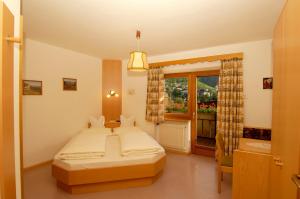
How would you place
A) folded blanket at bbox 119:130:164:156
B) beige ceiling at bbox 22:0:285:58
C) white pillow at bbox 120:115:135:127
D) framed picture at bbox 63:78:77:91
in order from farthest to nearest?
white pillow at bbox 120:115:135:127, framed picture at bbox 63:78:77:91, folded blanket at bbox 119:130:164:156, beige ceiling at bbox 22:0:285:58

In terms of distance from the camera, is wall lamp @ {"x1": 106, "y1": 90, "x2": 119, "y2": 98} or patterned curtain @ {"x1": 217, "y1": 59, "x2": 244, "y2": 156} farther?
wall lamp @ {"x1": 106, "y1": 90, "x2": 119, "y2": 98}

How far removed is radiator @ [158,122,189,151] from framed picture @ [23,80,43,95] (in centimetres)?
290

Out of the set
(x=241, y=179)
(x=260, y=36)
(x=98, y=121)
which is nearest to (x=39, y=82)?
(x=98, y=121)

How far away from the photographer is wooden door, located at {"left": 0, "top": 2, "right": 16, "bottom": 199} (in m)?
0.95

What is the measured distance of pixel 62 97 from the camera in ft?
12.2

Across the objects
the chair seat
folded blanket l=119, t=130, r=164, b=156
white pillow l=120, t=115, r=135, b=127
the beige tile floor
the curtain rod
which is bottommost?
the beige tile floor

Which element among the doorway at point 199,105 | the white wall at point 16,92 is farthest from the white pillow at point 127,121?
the white wall at point 16,92

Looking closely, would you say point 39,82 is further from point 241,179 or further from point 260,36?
point 260,36

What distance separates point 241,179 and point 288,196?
93cm

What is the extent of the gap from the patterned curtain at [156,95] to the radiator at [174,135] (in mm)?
280

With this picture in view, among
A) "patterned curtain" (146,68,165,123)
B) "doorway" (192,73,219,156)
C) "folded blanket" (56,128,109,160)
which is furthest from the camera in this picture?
"patterned curtain" (146,68,165,123)

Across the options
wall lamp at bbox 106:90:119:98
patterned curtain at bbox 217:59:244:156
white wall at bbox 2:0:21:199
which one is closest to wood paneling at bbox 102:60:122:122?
wall lamp at bbox 106:90:119:98

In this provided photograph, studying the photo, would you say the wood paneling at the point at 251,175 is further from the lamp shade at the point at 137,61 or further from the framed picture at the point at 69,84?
the framed picture at the point at 69,84

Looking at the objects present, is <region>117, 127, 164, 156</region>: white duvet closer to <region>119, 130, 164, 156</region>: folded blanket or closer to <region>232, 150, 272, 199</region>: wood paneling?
<region>119, 130, 164, 156</region>: folded blanket
